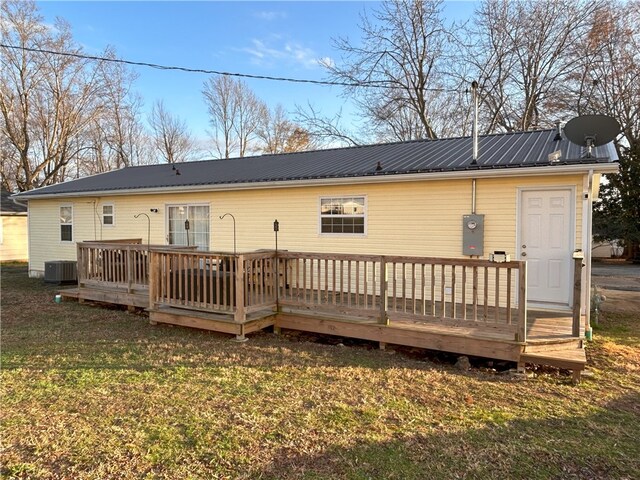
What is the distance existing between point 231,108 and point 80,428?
96.2 ft

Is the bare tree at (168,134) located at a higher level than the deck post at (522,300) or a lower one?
higher

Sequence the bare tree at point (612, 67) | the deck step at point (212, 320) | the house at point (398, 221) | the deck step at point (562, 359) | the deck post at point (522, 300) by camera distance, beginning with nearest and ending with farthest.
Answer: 1. the deck step at point (562, 359)
2. the deck post at point (522, 300)
3. the house at point (398, 221)
4. the deck step at point (212, 320)
5. the bare tree at point (612, 67)

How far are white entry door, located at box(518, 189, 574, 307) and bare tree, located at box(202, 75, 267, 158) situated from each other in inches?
994

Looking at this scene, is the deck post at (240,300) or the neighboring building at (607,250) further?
the neighboring building at (607,250)

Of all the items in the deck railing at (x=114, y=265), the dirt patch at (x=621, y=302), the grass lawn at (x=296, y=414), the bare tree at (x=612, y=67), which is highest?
the bare tree at (x=612, y=67)

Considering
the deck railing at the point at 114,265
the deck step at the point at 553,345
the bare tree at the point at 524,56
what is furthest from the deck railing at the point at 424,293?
the bare tree at the point at 524,56

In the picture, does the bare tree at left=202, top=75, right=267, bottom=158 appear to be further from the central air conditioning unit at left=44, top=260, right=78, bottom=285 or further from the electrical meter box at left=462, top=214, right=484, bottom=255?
the electrical meter box at left=462, top=214, right=484, bottom=255

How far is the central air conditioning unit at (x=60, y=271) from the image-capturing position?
35.8 feet

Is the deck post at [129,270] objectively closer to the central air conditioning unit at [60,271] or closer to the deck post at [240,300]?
the deck post at [240,300]

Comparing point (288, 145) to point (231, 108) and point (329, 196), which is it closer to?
point (231, 108)

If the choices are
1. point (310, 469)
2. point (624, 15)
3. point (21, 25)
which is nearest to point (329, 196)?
point (310, 469)

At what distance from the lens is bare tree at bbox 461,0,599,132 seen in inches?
707

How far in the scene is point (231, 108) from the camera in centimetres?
2989

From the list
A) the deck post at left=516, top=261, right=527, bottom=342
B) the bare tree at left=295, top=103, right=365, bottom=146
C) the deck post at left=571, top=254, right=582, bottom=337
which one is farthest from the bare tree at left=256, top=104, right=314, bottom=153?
the deck post at left=516, top=261, right=527, bottom=342
